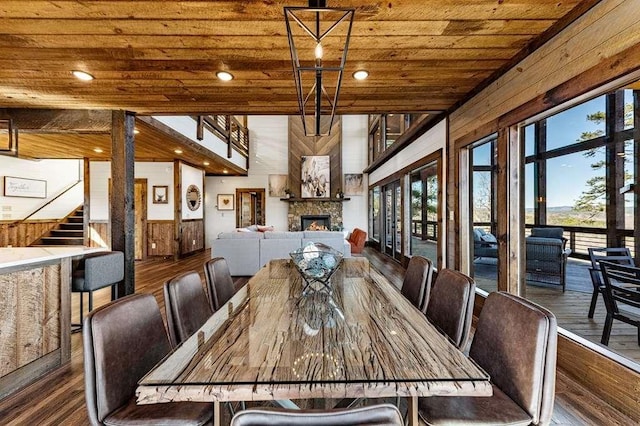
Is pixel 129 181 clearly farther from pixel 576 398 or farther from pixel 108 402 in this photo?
pixel 576 398

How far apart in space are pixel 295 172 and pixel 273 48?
26.4ft

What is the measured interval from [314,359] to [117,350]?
789 millimetres

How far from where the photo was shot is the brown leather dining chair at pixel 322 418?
0.64 metres

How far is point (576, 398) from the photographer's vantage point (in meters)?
1.94

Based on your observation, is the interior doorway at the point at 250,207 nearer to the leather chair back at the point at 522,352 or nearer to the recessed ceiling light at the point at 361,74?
the recessed ceiling light at the point at 361,74

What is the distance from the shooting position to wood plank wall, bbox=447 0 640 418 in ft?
5.65

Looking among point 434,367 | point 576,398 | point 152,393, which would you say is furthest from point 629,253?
point 152,393

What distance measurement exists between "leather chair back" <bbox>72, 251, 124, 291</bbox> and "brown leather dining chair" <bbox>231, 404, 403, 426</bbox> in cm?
306

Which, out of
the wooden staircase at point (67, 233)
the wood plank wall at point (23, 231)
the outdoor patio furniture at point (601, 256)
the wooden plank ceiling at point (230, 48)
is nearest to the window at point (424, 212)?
the wooden plank ceiling at point (230, 48)

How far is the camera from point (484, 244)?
4953 millimetres

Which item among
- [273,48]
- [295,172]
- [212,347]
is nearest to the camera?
[212,347]

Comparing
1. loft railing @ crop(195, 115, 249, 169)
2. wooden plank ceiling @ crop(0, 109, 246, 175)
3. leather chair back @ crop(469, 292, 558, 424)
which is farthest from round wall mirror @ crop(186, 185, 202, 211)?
leather chair back @ crop(469, 292, 558, 424)

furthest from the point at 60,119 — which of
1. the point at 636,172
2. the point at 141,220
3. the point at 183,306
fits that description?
the point at 636,172

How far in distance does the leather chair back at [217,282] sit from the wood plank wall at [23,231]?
7.58m
